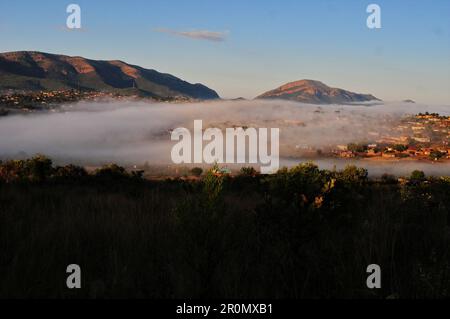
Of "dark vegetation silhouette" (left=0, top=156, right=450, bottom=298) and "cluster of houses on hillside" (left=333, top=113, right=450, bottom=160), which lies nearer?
"dark vegetation silhouette" (left=0, top=156, right=450, bottom=298)

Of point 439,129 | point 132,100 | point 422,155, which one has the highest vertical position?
point 132,100

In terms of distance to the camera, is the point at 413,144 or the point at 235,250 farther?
the point at 413,144

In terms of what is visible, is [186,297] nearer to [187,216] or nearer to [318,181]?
[187,216]

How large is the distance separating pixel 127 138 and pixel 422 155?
127 m

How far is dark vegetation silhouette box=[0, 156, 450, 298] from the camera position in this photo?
12.9ft

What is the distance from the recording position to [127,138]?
172 m

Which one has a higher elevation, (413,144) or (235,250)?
(413,144)

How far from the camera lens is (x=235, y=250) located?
4902mm

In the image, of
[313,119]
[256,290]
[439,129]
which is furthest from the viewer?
[313,119]

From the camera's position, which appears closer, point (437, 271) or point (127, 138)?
point (437, 271)

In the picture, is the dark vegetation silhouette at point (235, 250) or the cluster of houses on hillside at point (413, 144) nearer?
the dark vegetation silhouette at point (235, 250)

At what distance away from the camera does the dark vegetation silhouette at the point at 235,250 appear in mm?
3939

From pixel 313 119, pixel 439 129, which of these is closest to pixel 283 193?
pixel 439 129
